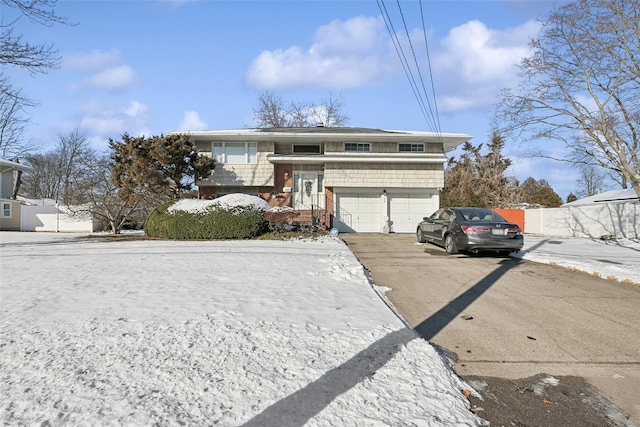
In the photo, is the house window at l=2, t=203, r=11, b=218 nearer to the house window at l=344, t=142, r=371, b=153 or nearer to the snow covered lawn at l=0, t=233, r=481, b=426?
the house window at l=344, t=142, r=371, b=153

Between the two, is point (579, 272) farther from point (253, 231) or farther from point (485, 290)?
point (253, 231)

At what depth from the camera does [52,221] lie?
25.5 metres

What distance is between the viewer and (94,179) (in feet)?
71.4

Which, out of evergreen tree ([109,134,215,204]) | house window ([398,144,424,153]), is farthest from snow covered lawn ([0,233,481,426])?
house window ([398,144,424,153])

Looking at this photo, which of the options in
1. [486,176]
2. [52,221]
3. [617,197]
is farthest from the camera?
[486,176]

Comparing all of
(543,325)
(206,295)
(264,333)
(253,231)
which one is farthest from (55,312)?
(253,231)

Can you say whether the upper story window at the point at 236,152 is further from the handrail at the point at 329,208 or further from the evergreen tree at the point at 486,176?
the evergreen tree at the point at 486,176

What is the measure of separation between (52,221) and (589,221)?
109 ft

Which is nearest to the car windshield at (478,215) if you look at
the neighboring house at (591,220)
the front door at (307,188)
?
the front door at (307,188)

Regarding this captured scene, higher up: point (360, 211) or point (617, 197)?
point (617, 197)

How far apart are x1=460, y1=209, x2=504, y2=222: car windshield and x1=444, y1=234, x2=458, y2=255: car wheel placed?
2.39 ft

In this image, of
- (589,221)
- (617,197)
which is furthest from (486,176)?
(589,221)

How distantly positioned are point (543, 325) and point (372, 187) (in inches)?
634

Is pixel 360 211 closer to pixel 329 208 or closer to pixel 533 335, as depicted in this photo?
pixel 329 208
